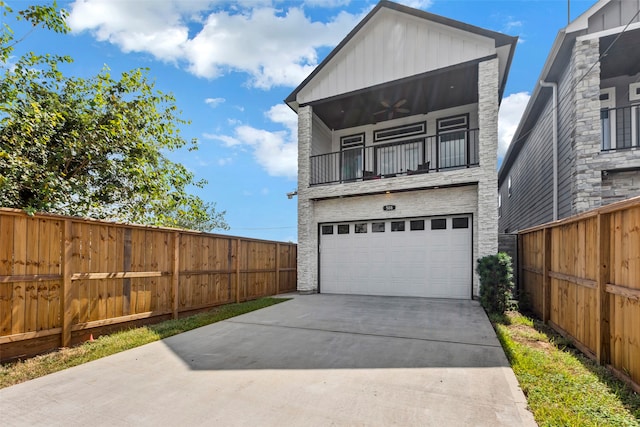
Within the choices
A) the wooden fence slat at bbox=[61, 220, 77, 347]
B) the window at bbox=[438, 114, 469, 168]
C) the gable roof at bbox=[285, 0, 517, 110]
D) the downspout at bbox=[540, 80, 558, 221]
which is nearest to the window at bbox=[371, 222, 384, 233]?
the window at bbox=[438, 114, 469, 168]

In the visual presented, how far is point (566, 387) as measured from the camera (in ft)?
10.1

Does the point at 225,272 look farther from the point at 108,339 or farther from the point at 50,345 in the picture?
the point at 50,345

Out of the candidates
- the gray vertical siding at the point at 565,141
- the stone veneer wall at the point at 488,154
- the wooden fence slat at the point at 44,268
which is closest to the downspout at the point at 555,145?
the gray vertical siding at the point at 565,141

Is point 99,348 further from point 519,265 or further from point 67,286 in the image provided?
point 519,265

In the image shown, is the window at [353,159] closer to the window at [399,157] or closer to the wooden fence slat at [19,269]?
the window at [399,157]

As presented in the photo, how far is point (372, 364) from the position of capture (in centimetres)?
385

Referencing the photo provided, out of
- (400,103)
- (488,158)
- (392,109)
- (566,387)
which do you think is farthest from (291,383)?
(392,109)

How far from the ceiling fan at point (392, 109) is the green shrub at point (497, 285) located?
583cm

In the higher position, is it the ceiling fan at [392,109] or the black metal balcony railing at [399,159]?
the ceiling fan at [392,109]

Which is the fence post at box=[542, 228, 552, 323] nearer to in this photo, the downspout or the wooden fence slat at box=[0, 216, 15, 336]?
the downspout

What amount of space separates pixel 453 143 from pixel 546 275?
223 inches

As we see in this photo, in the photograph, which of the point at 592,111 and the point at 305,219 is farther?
the point at 305,219

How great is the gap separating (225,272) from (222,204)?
17.8m

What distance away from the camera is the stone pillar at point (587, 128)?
7.02 meters
